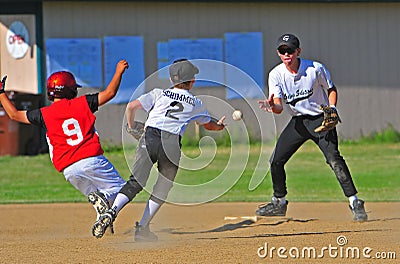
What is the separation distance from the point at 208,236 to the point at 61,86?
7.61ft

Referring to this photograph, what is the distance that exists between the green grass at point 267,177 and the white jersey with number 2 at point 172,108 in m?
3.27

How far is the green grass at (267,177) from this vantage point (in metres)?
13.6

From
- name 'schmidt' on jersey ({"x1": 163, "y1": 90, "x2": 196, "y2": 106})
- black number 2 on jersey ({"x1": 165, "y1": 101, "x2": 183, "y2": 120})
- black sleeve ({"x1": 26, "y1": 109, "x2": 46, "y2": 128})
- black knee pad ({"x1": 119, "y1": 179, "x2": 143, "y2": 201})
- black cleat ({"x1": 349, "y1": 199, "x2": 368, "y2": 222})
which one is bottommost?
black cleat ({"x1": 349, "y1": 199, "x2": 368, "y2": 222})

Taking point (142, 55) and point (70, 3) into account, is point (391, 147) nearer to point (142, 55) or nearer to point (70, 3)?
point (142, 55)

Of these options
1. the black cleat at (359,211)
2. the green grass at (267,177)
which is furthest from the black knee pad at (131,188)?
the green grass at (267,177)

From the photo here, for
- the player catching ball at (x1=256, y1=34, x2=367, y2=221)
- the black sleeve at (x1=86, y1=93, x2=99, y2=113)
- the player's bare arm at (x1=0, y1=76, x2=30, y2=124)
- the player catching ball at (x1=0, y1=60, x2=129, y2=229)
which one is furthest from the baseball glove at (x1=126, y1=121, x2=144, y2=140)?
the player catching ball at (x1=256, y1=34, x2=367, y2=221)

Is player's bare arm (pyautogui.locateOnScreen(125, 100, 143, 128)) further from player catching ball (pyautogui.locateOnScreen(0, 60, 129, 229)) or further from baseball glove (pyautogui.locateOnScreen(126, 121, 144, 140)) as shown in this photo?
player catching ball (pyautogui.locateOnScreen(0, 60, 129, 229))

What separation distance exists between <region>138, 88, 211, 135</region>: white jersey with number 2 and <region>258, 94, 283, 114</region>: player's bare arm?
699mm

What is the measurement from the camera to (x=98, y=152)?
7.94m

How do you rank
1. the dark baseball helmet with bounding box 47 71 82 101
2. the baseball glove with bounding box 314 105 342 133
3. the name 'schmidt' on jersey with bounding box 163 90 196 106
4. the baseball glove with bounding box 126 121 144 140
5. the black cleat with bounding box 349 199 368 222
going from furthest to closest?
the black cleat with bounding box 349 199 368 222 < the baseball glove with bounding box 314 105 342 133 < the baseball glove with bounding box 126 121 144 140 < the name 'schmidt' on jersey with bounding box 163 90 196 106 < the dark baseball helmet with bounding box 47 71 82 101

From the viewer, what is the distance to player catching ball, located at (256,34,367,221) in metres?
9.38

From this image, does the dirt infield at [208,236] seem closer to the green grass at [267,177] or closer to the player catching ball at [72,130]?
the player catching ball at [72,130]

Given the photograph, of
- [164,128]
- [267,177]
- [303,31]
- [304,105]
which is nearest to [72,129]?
[164,128]

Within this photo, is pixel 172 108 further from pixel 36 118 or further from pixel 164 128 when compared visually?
pixel 36 118
